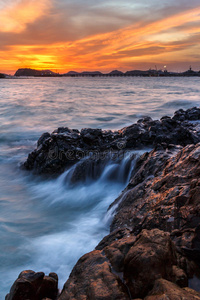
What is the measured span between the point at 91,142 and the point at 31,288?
6017 millimetres

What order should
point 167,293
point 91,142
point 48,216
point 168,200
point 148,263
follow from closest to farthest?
point 167,293
point 148,263
point 168,200
point 48,216
point 91,142

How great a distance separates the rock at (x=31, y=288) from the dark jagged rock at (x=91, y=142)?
16.1 ft

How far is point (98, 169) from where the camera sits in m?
7.20

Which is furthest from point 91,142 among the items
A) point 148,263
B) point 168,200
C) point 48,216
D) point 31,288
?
point 148,263

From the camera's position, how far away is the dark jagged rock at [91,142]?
768 cm

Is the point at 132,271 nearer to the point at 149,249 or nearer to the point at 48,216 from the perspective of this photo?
the point at 149,249

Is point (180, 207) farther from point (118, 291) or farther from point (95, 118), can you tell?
point (95, 118)

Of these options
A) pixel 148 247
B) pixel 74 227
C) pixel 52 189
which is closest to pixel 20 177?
pixel 52 189

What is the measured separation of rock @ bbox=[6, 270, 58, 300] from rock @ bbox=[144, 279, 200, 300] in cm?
137

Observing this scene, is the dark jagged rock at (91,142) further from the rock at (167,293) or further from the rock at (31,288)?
the rock at (167,293)

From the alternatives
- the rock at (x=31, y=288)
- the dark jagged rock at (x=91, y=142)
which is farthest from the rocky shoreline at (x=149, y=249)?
the dark jagged rock at (x=91, y=142)

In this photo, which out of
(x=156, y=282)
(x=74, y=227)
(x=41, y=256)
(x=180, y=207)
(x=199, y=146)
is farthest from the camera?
(x=74, y=227)

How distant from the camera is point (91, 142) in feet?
27.3

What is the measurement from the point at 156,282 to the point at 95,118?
1531cm
